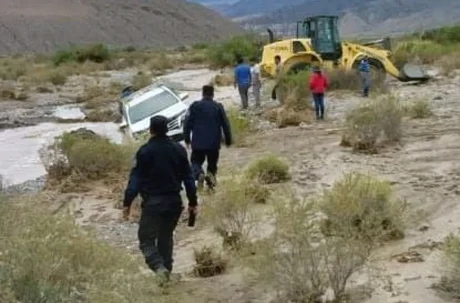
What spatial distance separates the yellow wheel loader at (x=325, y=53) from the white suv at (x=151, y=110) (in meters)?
11.1

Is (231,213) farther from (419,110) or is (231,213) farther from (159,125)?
(419,110)

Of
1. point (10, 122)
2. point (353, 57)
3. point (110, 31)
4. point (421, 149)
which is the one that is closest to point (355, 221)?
point (421, 149)

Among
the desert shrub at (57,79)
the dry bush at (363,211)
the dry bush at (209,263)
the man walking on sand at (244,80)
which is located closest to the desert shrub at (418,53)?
the man walking on sand at (244,80)

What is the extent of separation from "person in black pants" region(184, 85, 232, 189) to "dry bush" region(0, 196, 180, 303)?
5812 mm

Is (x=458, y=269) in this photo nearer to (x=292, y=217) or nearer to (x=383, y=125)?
(x=292, y=217)

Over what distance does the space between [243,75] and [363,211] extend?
→ 18807mm

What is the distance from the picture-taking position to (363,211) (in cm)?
1095

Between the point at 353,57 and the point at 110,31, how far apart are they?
105 metres

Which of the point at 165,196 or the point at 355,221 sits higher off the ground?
the point at 165,196

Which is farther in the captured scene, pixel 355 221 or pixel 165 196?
pixel 355 221

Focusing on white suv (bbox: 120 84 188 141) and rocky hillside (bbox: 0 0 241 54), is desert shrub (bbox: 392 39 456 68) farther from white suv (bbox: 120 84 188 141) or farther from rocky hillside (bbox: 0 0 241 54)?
rocky hillside (bbox: 0 0 241 54)

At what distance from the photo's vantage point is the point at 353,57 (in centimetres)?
3509

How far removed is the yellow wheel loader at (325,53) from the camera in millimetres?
34344

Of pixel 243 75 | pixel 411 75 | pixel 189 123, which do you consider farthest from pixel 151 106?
pixel 411 75
